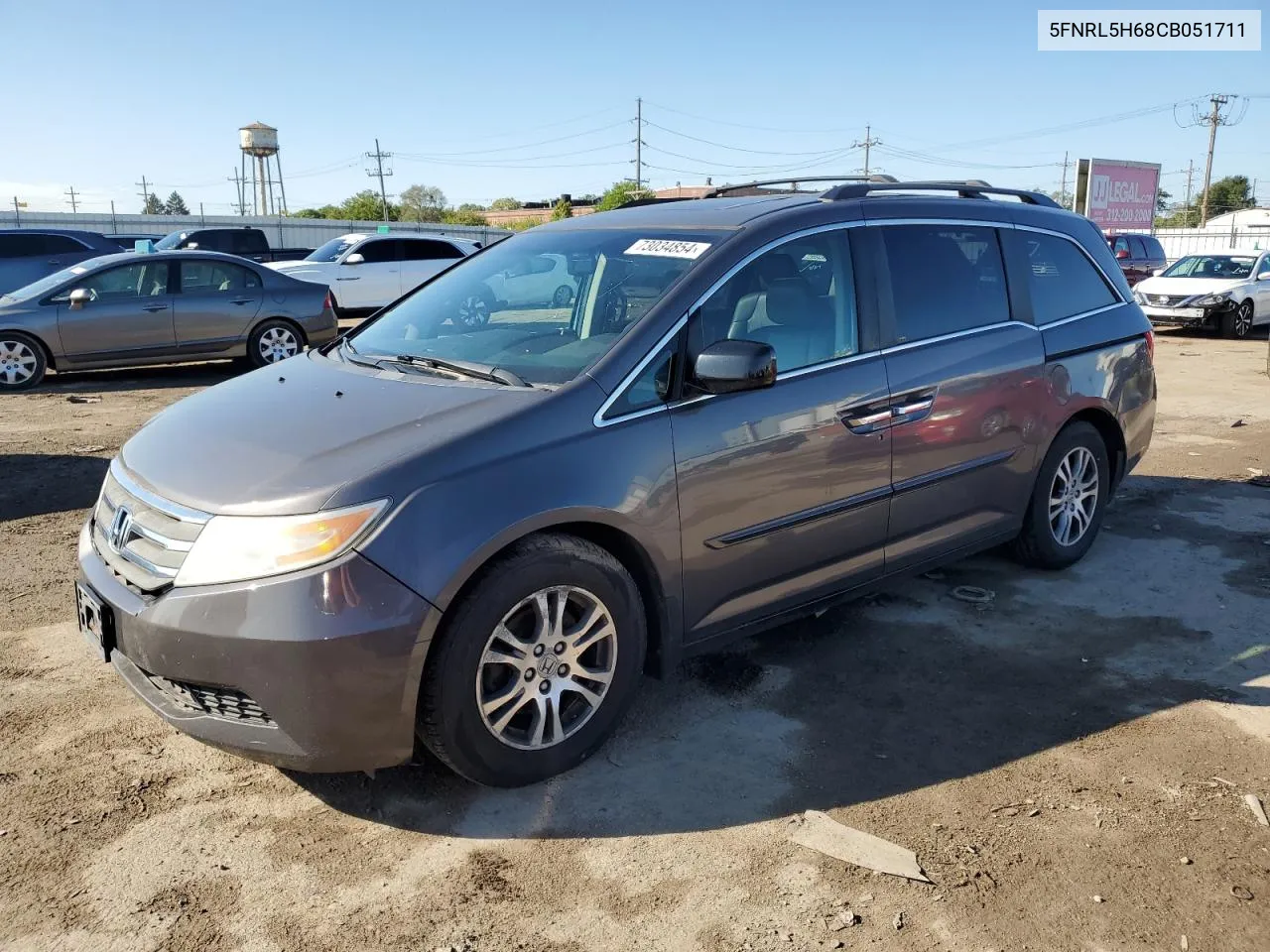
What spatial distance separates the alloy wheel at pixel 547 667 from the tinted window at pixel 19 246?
1579 centimetres

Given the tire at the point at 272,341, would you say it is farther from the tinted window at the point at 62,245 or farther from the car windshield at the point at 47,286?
the tinted window at the point at 62,245

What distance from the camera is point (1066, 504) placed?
5.21 m

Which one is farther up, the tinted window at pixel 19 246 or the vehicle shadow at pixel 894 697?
the tinted window at pixel 19 246

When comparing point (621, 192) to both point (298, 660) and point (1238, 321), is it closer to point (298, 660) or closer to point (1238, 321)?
point (1238, 321)

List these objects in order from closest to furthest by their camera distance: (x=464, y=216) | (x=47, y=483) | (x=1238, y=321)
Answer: (x=47, y=483)
(x=1238, y=321)
(x=464, y=216)

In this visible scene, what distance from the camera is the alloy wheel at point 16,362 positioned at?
11.0 metres

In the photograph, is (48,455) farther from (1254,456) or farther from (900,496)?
(1254,456)

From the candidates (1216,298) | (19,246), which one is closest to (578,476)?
(19,246)

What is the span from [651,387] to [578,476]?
462mm

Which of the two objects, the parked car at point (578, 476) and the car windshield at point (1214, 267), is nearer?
the parked car at point (578, 476)

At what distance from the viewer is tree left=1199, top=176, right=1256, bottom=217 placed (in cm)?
9612

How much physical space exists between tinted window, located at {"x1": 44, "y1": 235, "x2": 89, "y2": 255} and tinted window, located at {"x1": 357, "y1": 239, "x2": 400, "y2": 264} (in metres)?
4.29

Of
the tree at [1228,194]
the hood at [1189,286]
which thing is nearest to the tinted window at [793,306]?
the hood at [1189,286]

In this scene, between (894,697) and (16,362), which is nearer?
(894,697)
